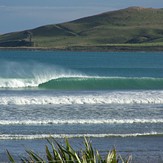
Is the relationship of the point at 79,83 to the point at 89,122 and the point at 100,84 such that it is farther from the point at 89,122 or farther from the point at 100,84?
the point at 89,122

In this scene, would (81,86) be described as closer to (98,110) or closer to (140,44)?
(98,110)

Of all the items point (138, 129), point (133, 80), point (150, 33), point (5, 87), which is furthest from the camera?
point (150, 33)

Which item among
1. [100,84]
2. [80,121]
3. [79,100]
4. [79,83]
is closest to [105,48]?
[79,83]

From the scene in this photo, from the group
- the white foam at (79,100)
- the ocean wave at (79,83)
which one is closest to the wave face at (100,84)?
the ocean wave at (79,83)

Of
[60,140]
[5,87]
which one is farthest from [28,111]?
[5,87]

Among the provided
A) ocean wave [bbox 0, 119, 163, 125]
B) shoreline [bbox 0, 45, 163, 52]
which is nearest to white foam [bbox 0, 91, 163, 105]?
ocean wave [bbox 0, 119, 163, 125]

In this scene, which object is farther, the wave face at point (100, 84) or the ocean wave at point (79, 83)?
the wave face at point (100, 84)

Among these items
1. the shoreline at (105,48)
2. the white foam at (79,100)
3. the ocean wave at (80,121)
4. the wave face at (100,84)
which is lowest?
the shoreline at (105,48)

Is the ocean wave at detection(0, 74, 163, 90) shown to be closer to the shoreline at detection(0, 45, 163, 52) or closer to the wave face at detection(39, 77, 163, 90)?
the wave face at detection(39, 77, 163, 90)

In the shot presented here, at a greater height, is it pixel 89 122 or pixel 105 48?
pixel 89 122

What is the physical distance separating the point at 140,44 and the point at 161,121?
146162 mm

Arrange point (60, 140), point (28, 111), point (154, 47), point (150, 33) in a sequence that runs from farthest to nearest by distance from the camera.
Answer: point (150, 33), point (154, 47), point (28, 111), point (60, 140)

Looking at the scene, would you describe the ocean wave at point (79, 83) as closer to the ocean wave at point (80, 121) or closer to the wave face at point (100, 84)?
the wave face at point (100, 84)

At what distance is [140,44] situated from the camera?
557 ft
